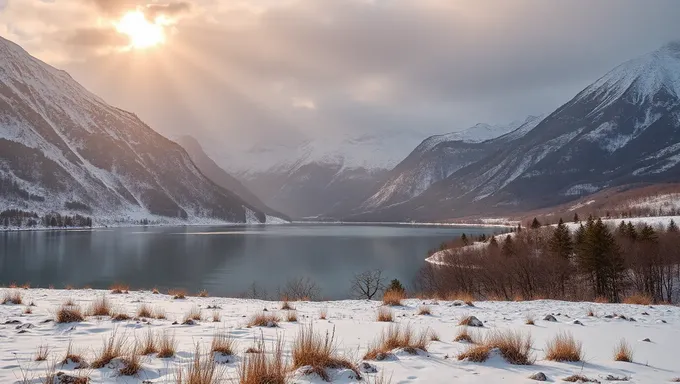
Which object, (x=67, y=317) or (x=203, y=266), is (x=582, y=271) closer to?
(x=67, y=317)

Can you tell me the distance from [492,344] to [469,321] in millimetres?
5637

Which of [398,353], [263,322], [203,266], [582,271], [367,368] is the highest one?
[367,368]

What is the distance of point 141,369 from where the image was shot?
24.5ft

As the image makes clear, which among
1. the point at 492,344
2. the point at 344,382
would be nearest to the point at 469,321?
the point at 492,344

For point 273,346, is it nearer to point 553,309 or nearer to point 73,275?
point 553,309

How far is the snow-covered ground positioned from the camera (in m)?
7.78

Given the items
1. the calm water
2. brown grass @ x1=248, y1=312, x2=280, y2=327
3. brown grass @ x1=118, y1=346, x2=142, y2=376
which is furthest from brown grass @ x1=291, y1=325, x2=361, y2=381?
the calm water

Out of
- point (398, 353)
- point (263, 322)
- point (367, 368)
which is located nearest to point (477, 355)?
point (398, 353)

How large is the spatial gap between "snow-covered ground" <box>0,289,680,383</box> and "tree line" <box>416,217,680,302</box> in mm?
36475

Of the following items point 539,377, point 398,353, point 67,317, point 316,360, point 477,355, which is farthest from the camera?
point 67,317

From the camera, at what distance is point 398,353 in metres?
9.53

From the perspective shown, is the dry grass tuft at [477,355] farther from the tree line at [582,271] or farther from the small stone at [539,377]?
the tree line at [582,271]

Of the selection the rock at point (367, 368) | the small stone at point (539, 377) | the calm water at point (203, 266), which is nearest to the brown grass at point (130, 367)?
the rock at point (367, 368)

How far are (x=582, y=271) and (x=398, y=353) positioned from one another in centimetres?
5712
